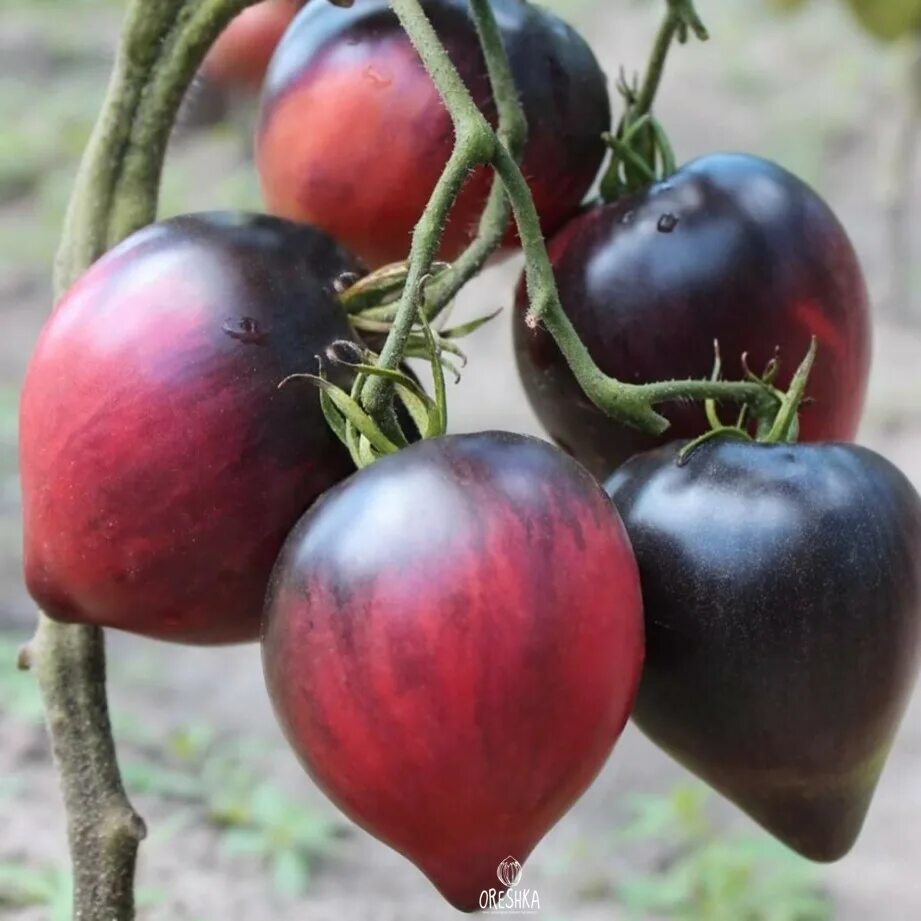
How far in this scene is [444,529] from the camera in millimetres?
427

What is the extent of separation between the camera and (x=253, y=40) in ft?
2.80

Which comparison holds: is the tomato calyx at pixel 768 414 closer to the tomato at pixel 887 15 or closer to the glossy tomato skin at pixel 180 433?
the glossy tomato skin at pixel 180 433

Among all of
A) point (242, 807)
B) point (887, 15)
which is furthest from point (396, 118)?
point (242, 807)

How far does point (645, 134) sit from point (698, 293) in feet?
0.40

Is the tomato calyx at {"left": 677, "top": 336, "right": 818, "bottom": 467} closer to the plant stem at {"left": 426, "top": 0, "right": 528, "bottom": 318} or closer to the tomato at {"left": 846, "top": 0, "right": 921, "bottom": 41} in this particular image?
the plant stem at {"left": 426, "top": 0, "right": 528, "bottom": 318}

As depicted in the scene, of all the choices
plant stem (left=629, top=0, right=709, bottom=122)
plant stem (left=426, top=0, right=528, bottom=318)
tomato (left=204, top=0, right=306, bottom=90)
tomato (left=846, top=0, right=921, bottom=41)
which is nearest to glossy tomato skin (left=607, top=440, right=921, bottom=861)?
plant stem (left=426, top=0, right=528, bottom=318)

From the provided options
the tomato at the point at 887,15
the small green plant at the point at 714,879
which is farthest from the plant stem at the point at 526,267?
the small green plant at the point at 714,879

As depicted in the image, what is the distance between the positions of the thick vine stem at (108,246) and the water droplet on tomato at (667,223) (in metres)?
0.23

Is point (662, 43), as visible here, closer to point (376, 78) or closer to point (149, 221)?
point (376, 78)

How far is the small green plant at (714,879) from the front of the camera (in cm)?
155

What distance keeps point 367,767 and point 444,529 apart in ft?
0.28

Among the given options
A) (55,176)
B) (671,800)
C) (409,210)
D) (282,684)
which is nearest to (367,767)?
(282,684)

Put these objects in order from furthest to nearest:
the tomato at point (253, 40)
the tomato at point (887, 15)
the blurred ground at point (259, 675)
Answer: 1. the blurred ground at point (259, 675)
2. the tomato at point (887, 15)
3. the tomato at point (253, 40)

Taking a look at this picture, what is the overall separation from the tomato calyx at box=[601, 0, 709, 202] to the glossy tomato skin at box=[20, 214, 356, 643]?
0.21 meters
